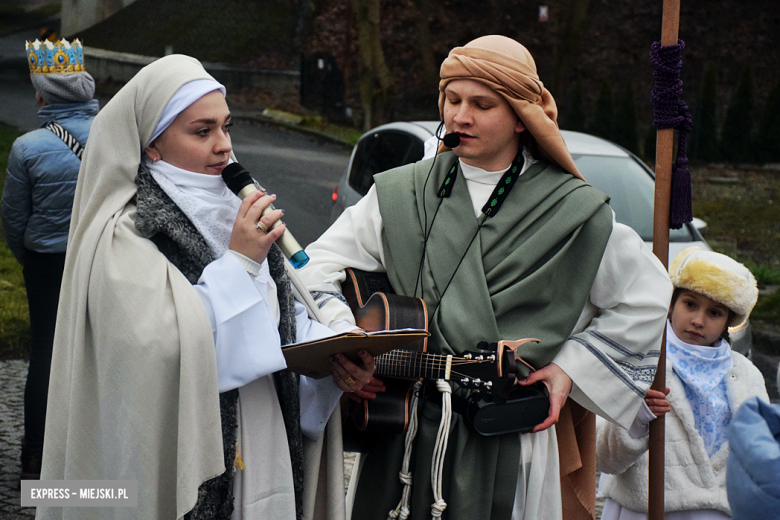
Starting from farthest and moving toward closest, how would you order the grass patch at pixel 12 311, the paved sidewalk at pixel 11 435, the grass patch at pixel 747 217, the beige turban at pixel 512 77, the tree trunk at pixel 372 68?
the tree trunk at pixel 372 68 < the grass patch at pixel 747 217 < the grass patch at pixel 12 311 < the paved sidewalk at pixel 11 435 < the beige turban at pixel 512 77

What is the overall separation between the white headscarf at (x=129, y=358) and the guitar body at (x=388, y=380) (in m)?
0.52

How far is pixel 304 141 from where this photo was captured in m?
16.5

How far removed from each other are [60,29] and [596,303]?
474 inches

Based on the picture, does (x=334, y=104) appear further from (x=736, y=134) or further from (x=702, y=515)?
(x=702, y=515)

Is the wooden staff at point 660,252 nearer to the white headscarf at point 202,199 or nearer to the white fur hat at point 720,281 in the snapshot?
the white fur hat at point 720,281

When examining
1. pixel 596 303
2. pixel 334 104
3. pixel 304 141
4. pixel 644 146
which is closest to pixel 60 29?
pixel 304 141

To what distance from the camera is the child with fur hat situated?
9.81 feet

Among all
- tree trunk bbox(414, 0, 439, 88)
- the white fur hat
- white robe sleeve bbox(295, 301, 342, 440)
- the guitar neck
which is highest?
tree trunk bbox(414, 0, 439, 88)

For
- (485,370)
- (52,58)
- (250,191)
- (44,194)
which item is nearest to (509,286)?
(485,370)

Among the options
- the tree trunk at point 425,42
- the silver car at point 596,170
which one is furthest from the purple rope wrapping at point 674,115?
the tree trunk at point 425,42

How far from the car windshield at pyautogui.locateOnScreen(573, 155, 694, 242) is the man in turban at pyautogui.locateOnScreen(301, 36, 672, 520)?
356 centimetres

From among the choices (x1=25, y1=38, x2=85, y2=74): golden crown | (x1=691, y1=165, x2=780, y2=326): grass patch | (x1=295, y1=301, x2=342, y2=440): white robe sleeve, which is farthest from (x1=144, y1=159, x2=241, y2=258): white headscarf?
(x1=691, y1=165, x2=780, y2=326): grass patch

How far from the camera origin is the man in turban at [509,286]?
2.46 m

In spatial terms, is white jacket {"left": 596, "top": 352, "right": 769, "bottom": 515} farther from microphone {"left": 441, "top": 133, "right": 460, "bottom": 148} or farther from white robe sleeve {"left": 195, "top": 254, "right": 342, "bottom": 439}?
white robe sleeve {"left": 195, "top": 254, "right": 342, "bottom": 439}
